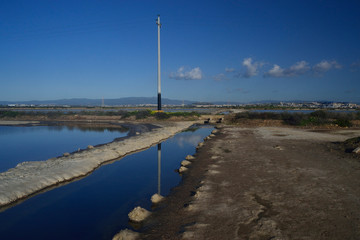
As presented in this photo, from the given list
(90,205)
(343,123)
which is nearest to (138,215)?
(90,205)

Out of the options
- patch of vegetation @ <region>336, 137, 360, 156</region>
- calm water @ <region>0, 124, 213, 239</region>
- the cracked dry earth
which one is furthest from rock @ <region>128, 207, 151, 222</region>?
patch of vegetation @ <region>336, 137, 360, 156</region>

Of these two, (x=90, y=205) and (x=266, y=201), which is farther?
(x=90, y=205)

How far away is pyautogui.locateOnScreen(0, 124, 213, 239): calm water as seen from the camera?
628cm

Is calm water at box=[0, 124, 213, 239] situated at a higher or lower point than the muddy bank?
lower

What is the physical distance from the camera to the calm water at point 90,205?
6277mm

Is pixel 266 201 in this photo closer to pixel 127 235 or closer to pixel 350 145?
pixel 127 235

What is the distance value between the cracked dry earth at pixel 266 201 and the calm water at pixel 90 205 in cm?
119

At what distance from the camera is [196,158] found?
13758mm

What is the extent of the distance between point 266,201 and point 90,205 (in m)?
5.59

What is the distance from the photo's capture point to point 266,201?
7.10 metres

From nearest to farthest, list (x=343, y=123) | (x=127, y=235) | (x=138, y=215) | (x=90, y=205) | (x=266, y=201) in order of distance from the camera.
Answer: (x=127, y=235), (x=138, y=215), (x=266, y=201), (x=90, y=205), (x=343, y=123)

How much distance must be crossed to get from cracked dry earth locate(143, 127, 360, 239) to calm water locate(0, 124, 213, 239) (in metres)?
1.19

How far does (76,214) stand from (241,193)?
5.19 meters

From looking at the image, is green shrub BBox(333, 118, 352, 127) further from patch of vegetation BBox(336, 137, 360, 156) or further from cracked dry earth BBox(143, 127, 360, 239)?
cracked dry earth BBox(143, 127, 360, 239)
